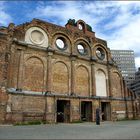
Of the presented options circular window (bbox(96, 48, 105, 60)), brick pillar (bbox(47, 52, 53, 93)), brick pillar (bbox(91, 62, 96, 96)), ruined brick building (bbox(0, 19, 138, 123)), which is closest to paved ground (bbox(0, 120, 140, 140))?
ruined brick building (bbox(0, 19, 138, 123))

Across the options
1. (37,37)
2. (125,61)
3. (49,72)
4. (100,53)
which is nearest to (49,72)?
(49,72)

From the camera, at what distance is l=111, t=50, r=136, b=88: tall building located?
9877 centimetres

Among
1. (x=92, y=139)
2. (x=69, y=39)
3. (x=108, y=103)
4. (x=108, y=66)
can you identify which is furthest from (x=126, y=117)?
(x=92, y=139)

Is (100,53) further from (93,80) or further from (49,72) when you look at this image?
(49,72)

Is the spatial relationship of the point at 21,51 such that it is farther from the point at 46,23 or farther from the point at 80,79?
the point at 80,79

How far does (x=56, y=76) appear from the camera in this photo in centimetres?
2283

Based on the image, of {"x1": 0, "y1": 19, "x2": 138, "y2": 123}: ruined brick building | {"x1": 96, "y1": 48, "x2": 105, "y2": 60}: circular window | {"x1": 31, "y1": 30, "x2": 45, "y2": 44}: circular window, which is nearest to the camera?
{"x1": 0, "y1": 19, "x2": 138, "y2": 123}: ruined brick building

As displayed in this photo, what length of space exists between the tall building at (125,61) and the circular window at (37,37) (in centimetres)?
7938

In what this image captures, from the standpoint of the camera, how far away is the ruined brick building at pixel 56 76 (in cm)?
1914

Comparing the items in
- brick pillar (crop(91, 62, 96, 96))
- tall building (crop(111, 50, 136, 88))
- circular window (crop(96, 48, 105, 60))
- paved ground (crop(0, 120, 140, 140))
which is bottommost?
paved ground (crop(0, 120, 140, 140))

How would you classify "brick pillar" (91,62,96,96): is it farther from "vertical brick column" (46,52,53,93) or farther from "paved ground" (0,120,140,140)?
"paved ground" (0,120,140,140)

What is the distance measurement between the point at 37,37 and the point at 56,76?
4.75 meters

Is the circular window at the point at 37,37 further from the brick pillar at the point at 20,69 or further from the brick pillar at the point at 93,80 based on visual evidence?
the brick pillar at the point at 93,80

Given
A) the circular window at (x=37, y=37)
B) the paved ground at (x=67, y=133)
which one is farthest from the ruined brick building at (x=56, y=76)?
the paved ground at (x=67, y=133)
